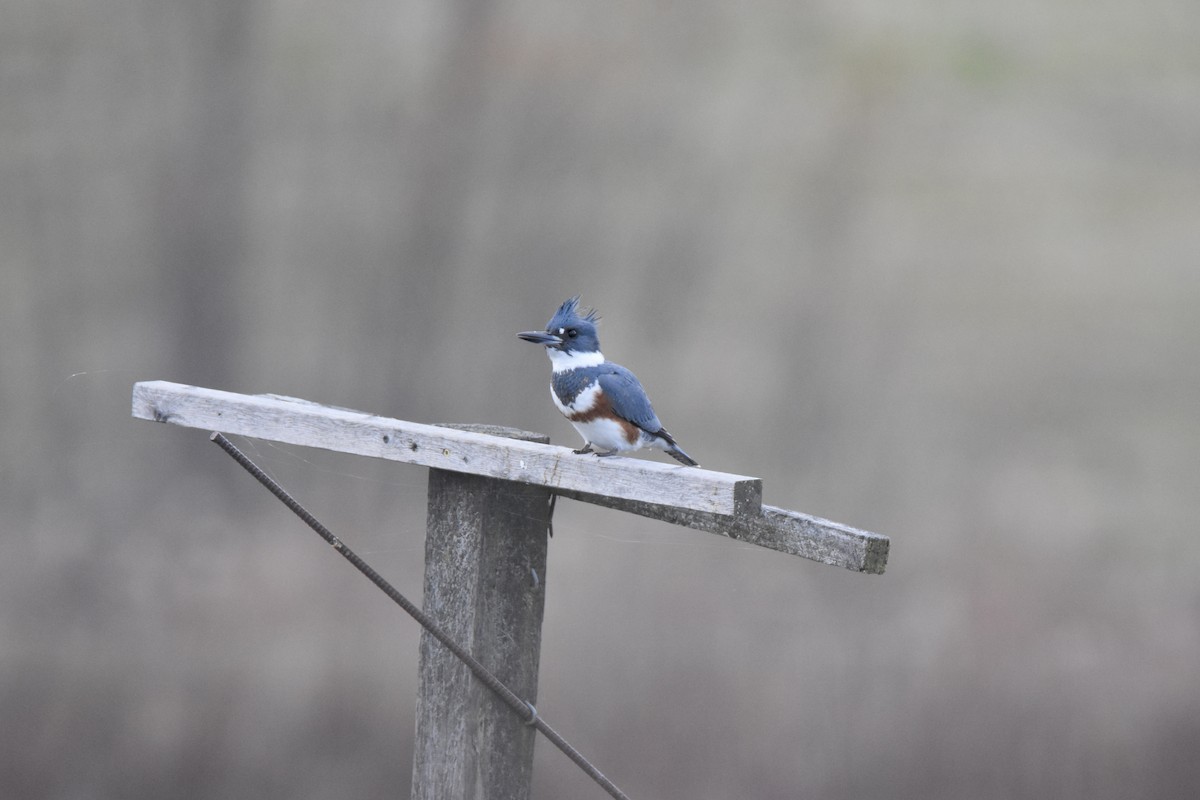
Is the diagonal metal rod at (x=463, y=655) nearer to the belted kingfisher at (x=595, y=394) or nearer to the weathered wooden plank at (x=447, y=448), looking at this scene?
the weathered wooden plank at (x=447, y=448)

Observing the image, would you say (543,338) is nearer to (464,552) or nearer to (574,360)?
(574,360)

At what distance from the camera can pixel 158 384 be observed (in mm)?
2170

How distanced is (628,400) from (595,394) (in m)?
0.06

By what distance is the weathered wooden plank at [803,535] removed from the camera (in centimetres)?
165

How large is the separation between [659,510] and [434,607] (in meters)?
0.43

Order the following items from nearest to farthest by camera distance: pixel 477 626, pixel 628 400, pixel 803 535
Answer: pixel 803 535
pixel 628 400
pixel 477 626

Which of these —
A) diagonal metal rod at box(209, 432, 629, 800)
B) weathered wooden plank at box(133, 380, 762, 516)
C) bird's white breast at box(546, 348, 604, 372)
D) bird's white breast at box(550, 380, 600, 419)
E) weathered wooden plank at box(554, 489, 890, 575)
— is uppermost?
bird's white breast at box(546, 348, 604, 372)

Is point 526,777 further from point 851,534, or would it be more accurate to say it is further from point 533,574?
point 851,534

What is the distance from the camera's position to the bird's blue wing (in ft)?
6.27

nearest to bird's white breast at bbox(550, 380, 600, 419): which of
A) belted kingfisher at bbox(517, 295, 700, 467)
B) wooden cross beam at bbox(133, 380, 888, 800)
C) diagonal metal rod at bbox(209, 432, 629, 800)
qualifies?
belted kingfisher at bbox(517, 295, 700, 467)

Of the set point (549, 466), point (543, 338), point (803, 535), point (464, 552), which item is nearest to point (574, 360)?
point (543, 338)

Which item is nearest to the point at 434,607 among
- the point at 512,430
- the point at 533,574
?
the point at 533,574

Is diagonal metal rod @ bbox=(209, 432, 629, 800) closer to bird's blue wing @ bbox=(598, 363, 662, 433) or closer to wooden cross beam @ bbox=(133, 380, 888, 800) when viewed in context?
wooden cross beam @ bbox=(133, 380, 888, 800)

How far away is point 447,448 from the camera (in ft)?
6.30
